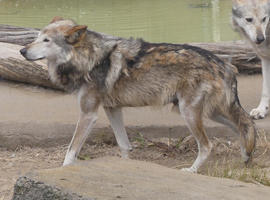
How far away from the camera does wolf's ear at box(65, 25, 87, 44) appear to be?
520 cm

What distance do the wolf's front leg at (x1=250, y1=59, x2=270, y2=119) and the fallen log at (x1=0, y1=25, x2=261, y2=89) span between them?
2.38 feet

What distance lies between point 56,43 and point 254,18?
2539mm

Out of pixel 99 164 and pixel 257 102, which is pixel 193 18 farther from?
pixel 99 164

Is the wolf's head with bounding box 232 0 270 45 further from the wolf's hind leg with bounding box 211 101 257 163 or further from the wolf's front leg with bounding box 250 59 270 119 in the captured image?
the wolf's hind leg with bounding box 211 101 257 163

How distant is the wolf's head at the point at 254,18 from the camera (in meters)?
6.45

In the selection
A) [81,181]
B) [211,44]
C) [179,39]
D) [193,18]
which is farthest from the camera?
[193,18]

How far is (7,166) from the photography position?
18.4 ft

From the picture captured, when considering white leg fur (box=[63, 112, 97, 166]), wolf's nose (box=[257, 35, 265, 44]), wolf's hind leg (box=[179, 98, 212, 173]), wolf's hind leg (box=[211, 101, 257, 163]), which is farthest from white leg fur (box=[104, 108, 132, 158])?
wolf's nose (box=[257, 35, 265, 44])

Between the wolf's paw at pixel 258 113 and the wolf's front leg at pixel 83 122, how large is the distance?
2.11 m

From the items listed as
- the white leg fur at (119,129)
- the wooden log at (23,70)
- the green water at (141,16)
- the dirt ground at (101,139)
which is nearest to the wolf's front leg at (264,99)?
the dirt ground at (101,139)

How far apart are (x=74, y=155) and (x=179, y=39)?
20.7 feet

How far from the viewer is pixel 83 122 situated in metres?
5.35

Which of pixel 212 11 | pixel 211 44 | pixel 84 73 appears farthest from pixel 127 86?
pixel 212 11

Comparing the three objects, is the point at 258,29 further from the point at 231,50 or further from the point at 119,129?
the point at 119,129
